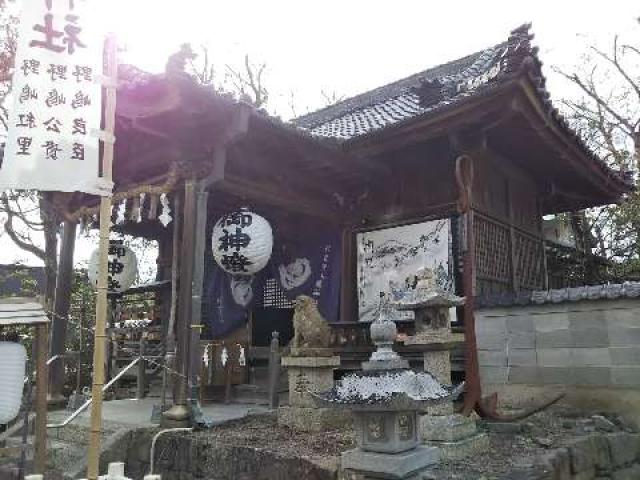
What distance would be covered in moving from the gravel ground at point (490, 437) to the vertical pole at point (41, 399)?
89.7 inches

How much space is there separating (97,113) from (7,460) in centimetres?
442

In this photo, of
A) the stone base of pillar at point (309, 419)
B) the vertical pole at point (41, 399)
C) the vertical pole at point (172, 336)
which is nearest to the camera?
the vertical pole at point (41, 399)

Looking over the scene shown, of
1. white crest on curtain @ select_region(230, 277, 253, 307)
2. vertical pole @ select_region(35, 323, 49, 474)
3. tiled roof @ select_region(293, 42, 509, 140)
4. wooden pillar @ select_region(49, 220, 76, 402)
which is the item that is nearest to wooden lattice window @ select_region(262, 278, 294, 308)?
white crest on curtain @ select_region(230, 277, 253, 307)

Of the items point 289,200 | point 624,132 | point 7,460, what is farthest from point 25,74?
point 624,132

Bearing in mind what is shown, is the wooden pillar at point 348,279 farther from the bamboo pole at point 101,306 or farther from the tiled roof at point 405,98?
the bamboo pole at point 101,306

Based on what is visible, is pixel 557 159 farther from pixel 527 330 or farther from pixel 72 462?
pixel 72 462

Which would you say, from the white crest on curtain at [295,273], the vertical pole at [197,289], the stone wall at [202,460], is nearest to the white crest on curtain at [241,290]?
the white crest on curtain at [295,273]

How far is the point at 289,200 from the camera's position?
10219 mm

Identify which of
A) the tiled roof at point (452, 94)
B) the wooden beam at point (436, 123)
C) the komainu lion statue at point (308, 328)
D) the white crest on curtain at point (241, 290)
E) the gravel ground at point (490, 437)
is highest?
the tiled roof at point (452, 94)

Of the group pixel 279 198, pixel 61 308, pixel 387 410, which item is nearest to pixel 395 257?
pixel 279 198

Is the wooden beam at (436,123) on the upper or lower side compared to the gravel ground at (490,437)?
upper

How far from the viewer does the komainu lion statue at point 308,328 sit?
7391 millimetres

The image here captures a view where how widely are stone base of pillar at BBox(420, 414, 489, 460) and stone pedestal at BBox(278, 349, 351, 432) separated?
1.49m

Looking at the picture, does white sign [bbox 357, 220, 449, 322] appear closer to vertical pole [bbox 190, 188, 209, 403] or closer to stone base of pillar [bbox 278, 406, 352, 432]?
stone base of pillar [bbox 278, 406, 352, 432]
